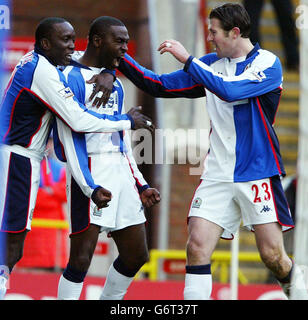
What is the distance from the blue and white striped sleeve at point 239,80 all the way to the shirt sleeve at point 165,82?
42 cm

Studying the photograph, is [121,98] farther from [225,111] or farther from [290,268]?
[290,268]

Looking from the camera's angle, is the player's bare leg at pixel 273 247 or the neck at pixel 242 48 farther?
the neck at pixel 242 48

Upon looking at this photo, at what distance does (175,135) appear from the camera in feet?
32.8

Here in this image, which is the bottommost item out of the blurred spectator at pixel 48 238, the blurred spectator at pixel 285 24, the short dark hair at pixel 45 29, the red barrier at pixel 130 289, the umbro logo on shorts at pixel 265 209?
the red barrier at pixel 130 289

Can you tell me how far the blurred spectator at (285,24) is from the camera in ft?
34.4

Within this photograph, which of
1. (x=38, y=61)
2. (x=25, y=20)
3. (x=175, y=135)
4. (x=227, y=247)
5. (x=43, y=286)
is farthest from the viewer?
(x=25, y=20)

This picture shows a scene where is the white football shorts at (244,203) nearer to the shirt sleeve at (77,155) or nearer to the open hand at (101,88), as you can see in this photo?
the shirt sleeve at (77,155)

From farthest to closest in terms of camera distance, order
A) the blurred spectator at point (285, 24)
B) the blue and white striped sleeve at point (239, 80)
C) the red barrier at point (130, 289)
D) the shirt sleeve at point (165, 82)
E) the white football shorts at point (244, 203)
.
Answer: the blurred spectator at point (285, 24)
the red barrier at point (130, 289)
the shirt sleeve at point (165, 82)
the white football shorts at point (244, 203)
the blue and white striped sleeve at point (239, 80)

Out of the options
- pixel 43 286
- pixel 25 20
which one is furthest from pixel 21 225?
pixel 25 20

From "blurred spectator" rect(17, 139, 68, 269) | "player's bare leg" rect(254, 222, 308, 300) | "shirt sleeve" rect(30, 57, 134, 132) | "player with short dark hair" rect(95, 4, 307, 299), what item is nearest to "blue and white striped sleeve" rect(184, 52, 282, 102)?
"player with short dark hair" rect(95, 4, 307, 299)

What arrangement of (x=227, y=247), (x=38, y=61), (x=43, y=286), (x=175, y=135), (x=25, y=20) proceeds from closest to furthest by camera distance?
1. (x=38, y=61)
2. (x=43, y=286)
3. (x=175, y=135)
4. (x=227, y=247)
5. (x=25, y=20)

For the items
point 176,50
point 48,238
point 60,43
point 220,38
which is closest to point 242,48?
point 220,38

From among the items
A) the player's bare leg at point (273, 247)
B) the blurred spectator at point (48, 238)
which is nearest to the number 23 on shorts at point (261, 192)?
the player's bare leg at point (273, 247)

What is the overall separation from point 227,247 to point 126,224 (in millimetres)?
4848
